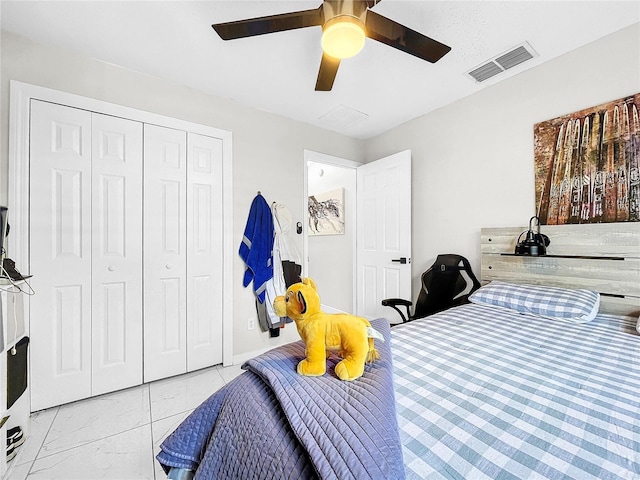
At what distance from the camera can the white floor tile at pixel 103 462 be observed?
4.53ft

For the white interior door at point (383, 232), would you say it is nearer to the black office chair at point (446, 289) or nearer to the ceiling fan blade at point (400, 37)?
the black office chair at point (446, 289)

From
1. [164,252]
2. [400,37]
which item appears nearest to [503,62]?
[400,37]

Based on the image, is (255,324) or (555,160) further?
(255,324)

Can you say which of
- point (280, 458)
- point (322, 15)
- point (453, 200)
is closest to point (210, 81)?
point (322, 15)

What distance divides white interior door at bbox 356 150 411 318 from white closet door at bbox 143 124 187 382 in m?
2.04

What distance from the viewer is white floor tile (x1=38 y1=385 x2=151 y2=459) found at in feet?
5.31

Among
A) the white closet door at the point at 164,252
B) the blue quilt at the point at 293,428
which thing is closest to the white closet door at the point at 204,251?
the white closet door at the point at 164,252

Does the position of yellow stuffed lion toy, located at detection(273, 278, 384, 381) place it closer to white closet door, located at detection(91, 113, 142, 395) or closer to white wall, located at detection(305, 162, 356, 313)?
white closet door, located at detection(91, 113, 142, 395)

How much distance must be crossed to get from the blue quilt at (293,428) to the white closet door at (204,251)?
1.54 m

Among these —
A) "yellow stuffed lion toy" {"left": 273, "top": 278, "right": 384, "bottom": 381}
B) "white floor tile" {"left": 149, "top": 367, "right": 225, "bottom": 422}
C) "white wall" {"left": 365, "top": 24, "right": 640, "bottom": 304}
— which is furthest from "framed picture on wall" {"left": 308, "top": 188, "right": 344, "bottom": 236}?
"yellow stuffed lion toy" {"left": 273, "top": 278, "right": 384, "bottom": 381}

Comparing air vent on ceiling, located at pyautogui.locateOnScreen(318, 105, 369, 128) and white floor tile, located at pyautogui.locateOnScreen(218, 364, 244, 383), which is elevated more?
air vent on ceiling, located at pyautogui.locateOnScreen(318, 105, 369, 128)

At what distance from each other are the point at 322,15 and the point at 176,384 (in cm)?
269

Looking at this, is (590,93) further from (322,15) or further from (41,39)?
(41,39)

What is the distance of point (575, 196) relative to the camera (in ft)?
6.41
